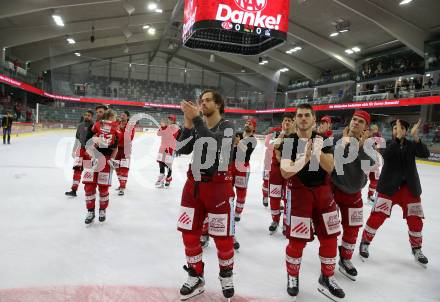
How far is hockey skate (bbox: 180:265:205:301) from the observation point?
272 centimetres

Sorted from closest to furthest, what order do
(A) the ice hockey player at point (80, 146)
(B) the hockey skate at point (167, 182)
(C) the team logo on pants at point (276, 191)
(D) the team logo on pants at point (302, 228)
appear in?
1. (D) the team logo on pants at point (302, 228)
2. (C) the team logo on pants at point (276, 191)
3. (A) the ice hockey player at point (80, 146)
4. (B) the hockey skate at point (167, 182)

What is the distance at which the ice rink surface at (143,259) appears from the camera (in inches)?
112

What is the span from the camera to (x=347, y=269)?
11.1 feet

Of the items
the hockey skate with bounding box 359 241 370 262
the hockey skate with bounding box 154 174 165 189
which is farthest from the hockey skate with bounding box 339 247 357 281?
the hockey skate with bounding box 154 174 165 189

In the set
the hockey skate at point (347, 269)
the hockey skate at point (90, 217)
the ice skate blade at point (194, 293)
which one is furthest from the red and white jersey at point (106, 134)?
the hockey skate at point (347, 269)

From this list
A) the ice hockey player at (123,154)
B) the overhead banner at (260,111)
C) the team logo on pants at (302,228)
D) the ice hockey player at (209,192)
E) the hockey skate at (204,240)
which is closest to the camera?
the ice hockey player at (209,192)

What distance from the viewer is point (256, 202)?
6734mm

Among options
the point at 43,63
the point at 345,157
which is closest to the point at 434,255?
the point at 345,157

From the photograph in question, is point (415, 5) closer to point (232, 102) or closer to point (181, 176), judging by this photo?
point (181, 176)

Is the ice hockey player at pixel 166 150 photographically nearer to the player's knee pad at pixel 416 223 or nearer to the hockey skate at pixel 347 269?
the hockey skate at pixel 347 269

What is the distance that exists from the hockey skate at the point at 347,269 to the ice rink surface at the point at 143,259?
7 cm

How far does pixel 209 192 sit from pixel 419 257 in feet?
9.54

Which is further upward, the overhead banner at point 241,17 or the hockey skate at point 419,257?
the overhead banner at point 241,17

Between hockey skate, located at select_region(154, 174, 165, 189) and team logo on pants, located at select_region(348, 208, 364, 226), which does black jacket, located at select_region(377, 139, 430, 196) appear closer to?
team logo on pants, located at select_region(348, 208, 364, 226)
